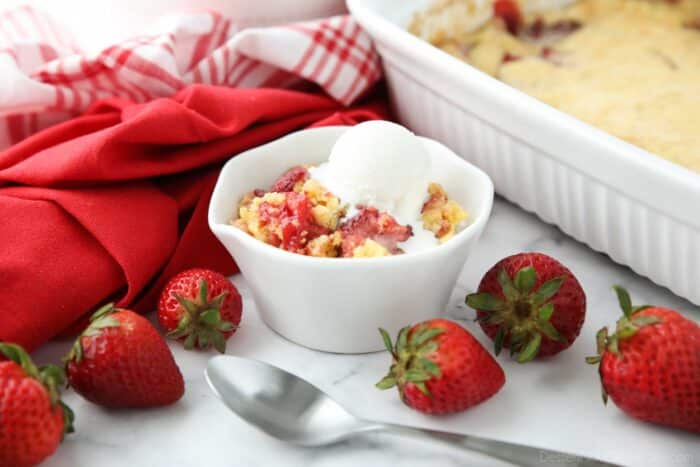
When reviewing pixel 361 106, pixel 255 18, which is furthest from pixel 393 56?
pixel 255 18

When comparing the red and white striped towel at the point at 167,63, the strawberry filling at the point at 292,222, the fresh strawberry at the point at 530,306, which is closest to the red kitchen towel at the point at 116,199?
the red and white striped towel at the point at 167,63

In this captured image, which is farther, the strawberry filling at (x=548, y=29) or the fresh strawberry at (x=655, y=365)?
the strawberry filling at (x=548, y=29)

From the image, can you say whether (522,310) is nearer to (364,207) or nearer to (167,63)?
(364,207)

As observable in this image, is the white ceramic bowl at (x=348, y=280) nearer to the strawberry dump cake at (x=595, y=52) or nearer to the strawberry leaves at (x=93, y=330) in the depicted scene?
the strawberry leaves at (x=93, y=330)

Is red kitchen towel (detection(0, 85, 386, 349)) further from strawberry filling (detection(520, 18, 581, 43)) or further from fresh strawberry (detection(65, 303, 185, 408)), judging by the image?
strawberry filling (detection(520, 18, 581, 43))

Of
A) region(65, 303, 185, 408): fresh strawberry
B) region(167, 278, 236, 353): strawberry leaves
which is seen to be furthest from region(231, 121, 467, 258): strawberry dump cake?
region(65, 303, 185, 408): fresh strawberry
